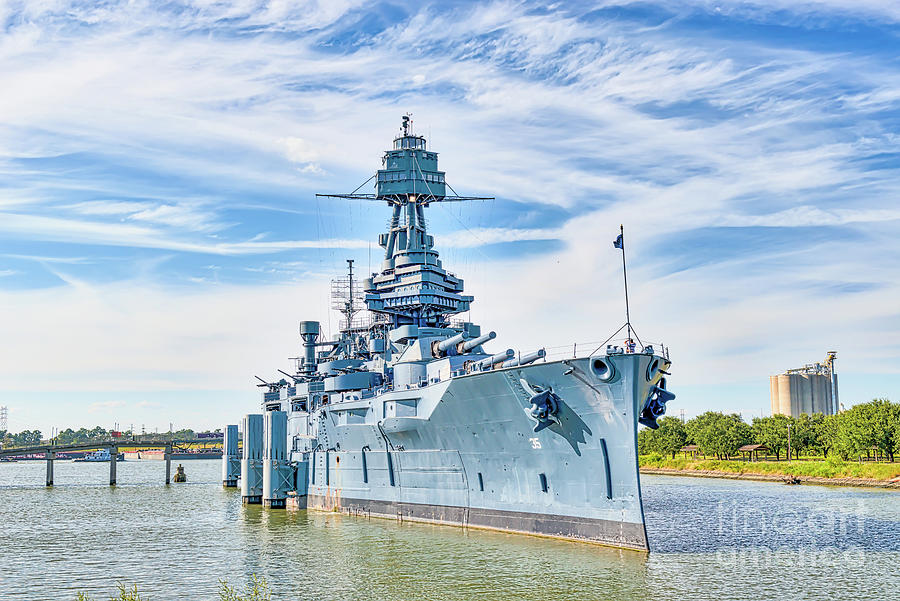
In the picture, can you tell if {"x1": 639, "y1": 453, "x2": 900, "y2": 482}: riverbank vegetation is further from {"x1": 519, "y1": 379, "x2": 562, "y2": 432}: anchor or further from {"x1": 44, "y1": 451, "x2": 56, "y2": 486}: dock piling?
{"x1": 44, "y1": 451, "x2": 56, "y2": 486}: dock piling

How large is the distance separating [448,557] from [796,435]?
6461 centimetres

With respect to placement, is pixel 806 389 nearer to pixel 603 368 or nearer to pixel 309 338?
pixel 309 338

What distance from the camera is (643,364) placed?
25109 mm

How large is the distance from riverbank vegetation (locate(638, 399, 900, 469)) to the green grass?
1830 millimetres

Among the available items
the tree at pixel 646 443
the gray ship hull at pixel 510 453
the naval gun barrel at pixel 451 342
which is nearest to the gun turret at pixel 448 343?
the naval gun barrel at pixel 451 342

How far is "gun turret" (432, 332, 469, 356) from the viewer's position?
33.8 metres

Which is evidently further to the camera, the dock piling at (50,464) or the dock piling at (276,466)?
the dock piling at (50,464)

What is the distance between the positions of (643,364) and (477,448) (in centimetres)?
843

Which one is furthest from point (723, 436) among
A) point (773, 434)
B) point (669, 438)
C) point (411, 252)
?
point (411, 252)

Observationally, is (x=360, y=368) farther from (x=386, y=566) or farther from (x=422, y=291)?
(x=386, y=566)

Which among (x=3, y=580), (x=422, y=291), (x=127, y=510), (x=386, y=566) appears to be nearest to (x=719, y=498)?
(x=422, y=291)

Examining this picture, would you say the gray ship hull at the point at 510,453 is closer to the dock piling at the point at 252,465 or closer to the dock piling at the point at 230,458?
the dock piling at the point at 252,465

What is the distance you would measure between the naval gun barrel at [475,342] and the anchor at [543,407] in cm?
382

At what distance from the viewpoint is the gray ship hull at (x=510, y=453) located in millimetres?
25297
